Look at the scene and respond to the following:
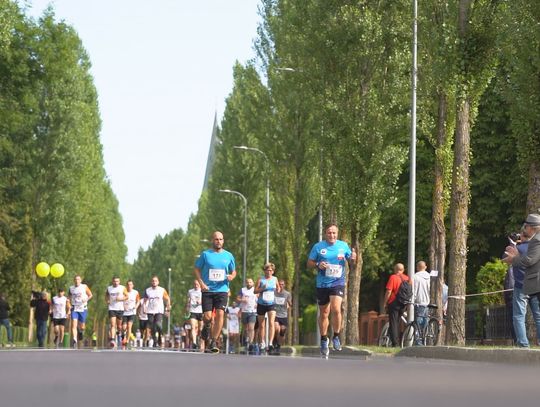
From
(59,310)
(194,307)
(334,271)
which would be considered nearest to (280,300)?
(194,307)

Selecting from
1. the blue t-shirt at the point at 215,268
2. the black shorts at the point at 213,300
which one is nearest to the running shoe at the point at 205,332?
the black shorts at the point at 213,300

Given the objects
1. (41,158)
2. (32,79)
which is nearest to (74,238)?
(41,158)

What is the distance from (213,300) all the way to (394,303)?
9354 millimetres

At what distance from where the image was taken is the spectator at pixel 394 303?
33.0 meters

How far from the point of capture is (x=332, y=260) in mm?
22703

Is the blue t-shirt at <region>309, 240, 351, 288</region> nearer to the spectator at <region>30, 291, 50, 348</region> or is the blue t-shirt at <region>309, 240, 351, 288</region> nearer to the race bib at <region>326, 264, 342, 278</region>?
the race bib at <region>326, 264, 342, 278</region>

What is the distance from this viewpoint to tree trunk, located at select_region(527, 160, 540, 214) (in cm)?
2666

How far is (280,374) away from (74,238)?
197ft

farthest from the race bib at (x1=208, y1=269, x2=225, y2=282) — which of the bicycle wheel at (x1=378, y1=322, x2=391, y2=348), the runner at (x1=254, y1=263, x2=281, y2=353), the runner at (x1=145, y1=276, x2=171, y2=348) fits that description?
the runner at (x1=145, y1=276, x2=171, y2=348)

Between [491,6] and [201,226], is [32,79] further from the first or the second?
[201,226]

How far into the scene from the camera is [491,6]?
2806cm

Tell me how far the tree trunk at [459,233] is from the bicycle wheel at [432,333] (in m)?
1.96

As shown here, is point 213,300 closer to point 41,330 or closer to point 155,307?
point 155,307

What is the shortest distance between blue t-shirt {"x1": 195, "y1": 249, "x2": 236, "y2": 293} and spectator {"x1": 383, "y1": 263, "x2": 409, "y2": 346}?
9.14 meters
